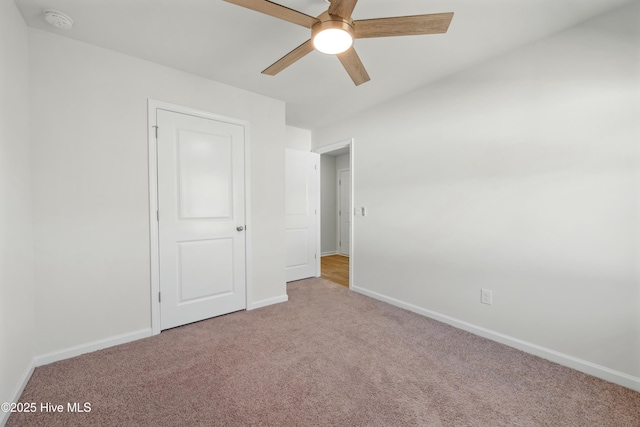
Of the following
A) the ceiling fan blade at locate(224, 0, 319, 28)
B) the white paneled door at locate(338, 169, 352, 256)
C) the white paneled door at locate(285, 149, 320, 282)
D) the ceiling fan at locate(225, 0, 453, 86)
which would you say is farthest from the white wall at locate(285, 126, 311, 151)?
the ceiling fan blade at locate(224, 0, 319, 28)

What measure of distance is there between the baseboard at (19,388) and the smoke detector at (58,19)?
231cm

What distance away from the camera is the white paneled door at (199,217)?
8.05 feet

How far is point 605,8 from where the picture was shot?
5.58 ft

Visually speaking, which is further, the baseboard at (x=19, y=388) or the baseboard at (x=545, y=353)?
the baseboard at (x=545, y=353)

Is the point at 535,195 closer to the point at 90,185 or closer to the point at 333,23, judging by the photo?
the point at 333,23

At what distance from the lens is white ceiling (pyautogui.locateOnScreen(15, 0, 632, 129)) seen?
5.50 ft

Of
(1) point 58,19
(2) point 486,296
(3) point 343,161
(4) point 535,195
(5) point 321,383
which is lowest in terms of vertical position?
(5) point 321,383

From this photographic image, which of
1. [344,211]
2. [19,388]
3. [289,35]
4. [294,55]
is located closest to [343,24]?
[294,55]

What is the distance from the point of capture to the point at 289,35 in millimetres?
1958

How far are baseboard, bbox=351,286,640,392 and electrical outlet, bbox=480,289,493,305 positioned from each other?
248mm

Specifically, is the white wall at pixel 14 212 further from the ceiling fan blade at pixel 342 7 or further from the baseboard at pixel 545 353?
the baseboard at pixel 545 353

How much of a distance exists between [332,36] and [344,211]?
16.0 ft

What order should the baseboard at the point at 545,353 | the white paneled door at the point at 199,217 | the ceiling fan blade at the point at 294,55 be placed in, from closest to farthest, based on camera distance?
1. the ceiling fan blade at the point at 294,55
2. the baseboard at the point at 545,353
3. the white paneled door at the point at 199,217

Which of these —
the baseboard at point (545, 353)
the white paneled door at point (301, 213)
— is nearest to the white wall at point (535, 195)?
the baseboard at point (545, 353)
